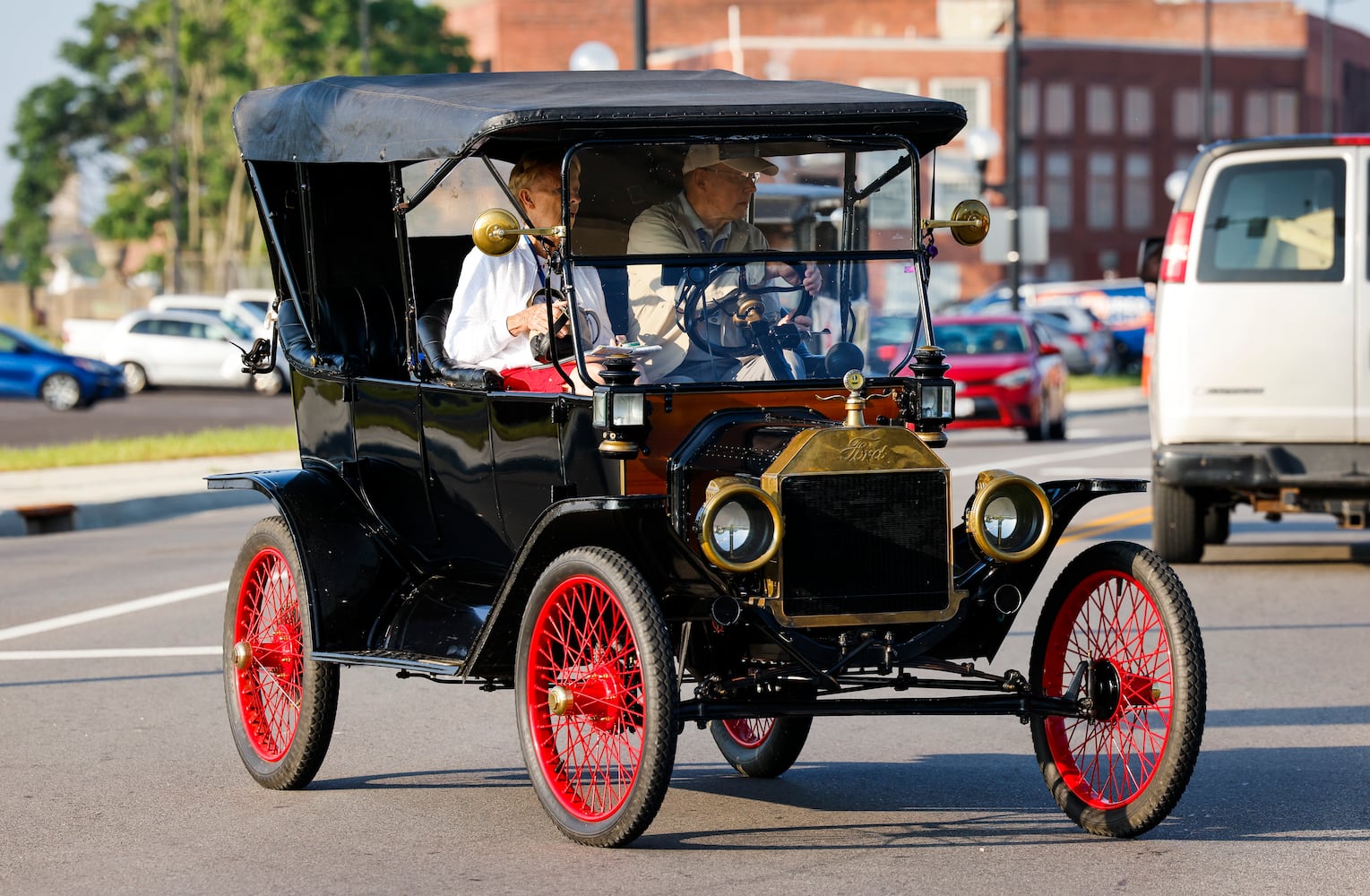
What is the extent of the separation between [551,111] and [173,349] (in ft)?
125

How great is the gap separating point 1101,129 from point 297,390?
8522cm

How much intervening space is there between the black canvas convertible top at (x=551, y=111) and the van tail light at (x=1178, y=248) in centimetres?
533

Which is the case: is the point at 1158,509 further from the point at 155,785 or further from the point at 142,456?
the point at 142,456

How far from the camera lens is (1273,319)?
40.9 feet

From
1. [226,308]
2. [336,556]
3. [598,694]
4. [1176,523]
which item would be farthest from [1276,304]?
[226,308]

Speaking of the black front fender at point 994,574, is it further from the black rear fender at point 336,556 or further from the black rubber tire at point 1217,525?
the black rubber tire at point 1217,525

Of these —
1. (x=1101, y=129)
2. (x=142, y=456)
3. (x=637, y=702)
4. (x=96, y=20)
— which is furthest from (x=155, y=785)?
(x=1101, y=129)

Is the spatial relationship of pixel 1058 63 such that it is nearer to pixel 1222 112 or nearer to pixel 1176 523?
pixel 1222 112

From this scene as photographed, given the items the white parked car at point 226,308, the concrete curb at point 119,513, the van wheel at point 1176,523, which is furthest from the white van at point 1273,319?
the white parked car at point 226,308

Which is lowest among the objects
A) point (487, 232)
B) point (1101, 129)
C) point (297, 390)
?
point (297, 390)

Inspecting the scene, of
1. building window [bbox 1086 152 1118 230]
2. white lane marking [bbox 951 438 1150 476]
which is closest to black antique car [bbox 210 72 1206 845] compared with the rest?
white lane marking [bbox 951 438 1150 476]

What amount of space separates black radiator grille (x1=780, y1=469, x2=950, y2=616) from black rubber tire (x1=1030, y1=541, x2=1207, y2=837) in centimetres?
50

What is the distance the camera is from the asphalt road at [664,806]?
588 centimetres

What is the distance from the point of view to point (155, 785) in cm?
731
